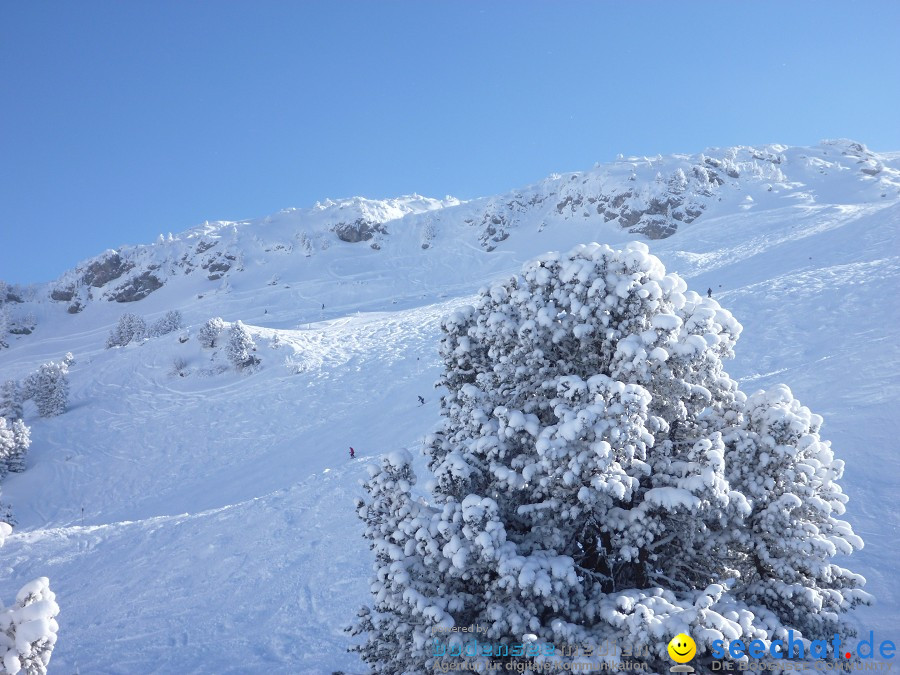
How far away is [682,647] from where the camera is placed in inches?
227

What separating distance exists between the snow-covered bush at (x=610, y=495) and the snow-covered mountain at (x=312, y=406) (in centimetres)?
495

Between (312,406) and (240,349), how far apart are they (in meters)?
12.5

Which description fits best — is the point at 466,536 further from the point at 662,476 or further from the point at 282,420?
the point at 282,420

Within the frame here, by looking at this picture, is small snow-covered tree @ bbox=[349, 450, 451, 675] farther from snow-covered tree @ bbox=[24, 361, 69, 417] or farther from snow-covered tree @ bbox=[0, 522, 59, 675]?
snow-covered tree @ bbox=[24, 361, 69, 417]

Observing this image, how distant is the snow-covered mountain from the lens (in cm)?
1412

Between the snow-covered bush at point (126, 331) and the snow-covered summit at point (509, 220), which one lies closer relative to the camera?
the snow-covered bush at point (126, 331)

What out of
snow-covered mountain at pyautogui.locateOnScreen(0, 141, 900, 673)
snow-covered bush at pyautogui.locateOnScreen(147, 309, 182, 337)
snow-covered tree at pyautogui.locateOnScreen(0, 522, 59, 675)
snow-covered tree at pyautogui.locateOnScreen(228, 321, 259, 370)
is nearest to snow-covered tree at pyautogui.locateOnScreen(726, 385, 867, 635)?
snow-covered mountain at pyautogui.locateOnScreen(0, 141, 900, 673)

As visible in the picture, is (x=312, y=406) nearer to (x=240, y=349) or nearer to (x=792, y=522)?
(x=240, y=349)

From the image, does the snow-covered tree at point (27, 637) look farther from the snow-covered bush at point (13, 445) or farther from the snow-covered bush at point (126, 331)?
the snow-covered bush at point (126, 331)

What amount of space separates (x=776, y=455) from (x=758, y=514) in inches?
35.3

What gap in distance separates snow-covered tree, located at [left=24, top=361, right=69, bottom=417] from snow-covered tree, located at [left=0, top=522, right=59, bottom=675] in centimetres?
4430

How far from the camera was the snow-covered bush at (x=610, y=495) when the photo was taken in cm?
644

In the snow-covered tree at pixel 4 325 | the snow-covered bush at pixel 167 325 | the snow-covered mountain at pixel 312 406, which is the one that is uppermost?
the snow-covered tree at pixel 4 325

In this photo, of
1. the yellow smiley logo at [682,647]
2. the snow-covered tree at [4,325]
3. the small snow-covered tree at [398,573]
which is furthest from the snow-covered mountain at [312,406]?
the yellow smiley logo at [682,647]
